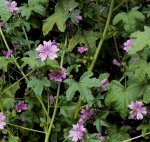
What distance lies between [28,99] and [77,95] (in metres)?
0.35

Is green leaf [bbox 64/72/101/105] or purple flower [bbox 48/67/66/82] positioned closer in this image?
green leaf [bbox 64/72/101/105]

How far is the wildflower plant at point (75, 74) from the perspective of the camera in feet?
7.61

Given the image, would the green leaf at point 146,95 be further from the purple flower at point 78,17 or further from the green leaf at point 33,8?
the green leaf at point 33,8

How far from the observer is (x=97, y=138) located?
7.57 ft

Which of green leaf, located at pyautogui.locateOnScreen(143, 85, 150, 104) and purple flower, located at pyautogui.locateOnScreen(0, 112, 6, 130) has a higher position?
green leaf, located at pyautogui.locateOnScreen(143, 85, 150, 104)


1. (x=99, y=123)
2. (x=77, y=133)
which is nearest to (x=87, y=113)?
(x=99, y=123)

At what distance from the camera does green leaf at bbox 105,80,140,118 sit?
2379 mm

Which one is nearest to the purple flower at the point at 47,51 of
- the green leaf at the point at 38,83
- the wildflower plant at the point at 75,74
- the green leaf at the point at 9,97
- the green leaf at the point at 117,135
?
the wildflower plant at the point at 75,74

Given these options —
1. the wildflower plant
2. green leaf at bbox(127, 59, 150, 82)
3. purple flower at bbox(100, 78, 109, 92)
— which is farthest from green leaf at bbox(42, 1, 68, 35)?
green leaf at bbox(127, 59, 150, 82)

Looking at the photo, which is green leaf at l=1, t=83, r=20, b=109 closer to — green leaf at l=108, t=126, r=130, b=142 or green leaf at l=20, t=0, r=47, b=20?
green leaf at l=20, t=0, r=47, b=20

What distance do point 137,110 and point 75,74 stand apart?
0.62 metres

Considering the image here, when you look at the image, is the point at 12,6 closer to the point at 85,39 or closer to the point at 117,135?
the point at 85,39

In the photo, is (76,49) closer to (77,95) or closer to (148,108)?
(77,95)

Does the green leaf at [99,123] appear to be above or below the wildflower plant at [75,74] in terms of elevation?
below
